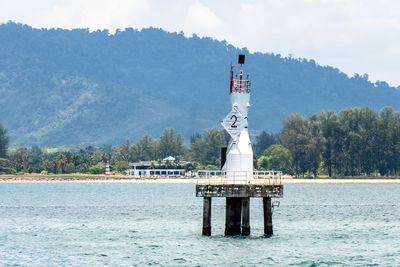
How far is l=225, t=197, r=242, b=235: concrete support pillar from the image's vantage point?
2229 inches

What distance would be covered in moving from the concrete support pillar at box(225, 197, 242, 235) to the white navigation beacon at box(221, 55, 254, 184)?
212 cm

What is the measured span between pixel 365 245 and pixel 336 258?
8148 millimetres

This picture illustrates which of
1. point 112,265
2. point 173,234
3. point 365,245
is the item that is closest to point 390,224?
point 365,245

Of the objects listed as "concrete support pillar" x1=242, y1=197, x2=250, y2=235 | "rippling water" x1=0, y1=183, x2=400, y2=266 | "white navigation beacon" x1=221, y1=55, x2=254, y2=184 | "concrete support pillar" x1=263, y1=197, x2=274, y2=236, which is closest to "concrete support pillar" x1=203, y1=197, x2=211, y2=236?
"rippling water" x1=0, y1=183, x2=400, y2=266

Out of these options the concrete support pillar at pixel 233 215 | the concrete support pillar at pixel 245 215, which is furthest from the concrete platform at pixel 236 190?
the concrete support pillar at pixel 233 215

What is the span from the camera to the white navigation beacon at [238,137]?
183ft

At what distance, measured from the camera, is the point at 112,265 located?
50844 mm

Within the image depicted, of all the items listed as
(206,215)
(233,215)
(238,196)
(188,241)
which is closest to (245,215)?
(233,215)

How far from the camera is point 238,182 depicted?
182 feet

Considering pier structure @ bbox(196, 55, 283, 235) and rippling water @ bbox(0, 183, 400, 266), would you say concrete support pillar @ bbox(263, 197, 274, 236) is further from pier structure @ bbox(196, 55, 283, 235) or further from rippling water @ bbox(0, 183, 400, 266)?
rippling water @ bbox(0, 183, 400, 266)

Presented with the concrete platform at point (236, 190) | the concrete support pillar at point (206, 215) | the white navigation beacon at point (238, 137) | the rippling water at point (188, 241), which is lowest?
the rippling water at point (188, 241)

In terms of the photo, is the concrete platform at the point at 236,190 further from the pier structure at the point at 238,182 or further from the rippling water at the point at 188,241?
the rippling water at the point at 188,241

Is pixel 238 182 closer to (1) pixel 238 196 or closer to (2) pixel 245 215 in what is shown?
(1) pixel 238 196

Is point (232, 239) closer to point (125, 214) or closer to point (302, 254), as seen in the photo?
point (302, 254)
